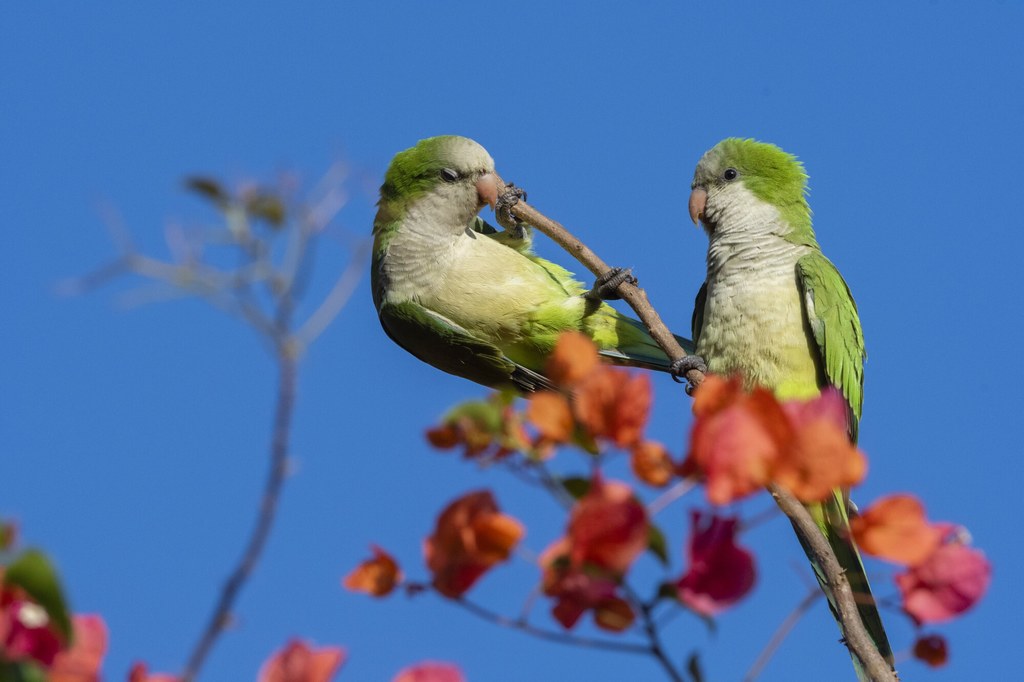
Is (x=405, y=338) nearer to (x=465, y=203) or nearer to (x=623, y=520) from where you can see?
(x=465, y=203)

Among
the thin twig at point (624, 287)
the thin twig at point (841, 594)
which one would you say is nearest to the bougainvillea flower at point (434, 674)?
the thin twig at point (841, 594)

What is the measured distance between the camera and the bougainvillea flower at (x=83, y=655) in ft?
5.47

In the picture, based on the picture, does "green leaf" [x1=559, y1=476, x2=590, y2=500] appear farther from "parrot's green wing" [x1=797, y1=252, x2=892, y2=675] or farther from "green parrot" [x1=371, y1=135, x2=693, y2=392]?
"green parrot" [x1=371, y1=135, x2=693, y2=392]

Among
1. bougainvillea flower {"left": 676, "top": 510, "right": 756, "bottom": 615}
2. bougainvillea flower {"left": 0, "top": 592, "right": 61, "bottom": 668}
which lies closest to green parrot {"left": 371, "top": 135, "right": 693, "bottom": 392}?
bougainvillea flower {"left": 676, "top": 510, "right": 756, "bottom": 615}

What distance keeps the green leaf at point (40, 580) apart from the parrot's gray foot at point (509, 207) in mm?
4587

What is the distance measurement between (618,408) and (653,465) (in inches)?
4.4

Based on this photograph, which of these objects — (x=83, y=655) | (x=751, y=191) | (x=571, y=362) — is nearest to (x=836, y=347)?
(x=751, y=191)

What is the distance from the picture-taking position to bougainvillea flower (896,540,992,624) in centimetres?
191

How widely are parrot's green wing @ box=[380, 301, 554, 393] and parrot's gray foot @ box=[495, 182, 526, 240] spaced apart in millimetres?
718

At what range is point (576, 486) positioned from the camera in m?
1.77

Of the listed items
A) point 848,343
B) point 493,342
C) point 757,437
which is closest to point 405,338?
point 493,342

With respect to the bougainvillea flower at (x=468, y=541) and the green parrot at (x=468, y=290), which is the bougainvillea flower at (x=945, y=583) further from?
the green parrot at (x=468, y=290)

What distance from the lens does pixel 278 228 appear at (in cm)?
196

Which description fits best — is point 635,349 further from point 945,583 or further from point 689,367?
point 945,583
